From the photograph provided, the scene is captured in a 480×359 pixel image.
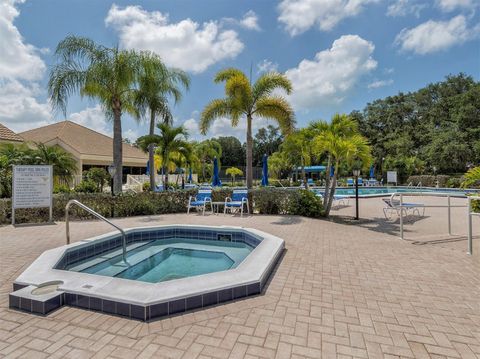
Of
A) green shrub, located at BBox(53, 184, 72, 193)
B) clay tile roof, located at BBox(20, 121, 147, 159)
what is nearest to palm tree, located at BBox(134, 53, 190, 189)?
green shrub, located at BBox(53, 184, 72, 193)

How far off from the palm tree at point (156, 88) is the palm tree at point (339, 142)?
6.82 m

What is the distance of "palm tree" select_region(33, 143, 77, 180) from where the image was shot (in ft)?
39.9

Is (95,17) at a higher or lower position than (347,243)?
higher

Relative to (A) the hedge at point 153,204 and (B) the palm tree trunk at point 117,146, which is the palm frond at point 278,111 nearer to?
(A) the hedge at point 153,204

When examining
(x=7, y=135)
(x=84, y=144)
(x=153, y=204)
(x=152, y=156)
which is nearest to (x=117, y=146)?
(x=153, y=204)

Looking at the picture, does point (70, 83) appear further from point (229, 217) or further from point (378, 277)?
point (378, 277)

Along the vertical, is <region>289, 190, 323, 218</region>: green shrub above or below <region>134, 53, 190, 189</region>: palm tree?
below

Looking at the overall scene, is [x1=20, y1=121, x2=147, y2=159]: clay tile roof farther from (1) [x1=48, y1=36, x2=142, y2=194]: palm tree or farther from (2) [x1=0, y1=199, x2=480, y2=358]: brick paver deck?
(2) [x1=0, y1=199, x2=480, y2=358]: brick paver deck

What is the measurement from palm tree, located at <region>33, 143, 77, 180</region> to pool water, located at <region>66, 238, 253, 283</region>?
314 inches

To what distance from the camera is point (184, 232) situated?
25.6 feet

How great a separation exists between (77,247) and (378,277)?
524 cm

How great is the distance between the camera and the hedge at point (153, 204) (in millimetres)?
9992

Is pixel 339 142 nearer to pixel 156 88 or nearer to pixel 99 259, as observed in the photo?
pixel 156 88

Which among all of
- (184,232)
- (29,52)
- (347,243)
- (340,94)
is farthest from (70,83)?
(340,94)
